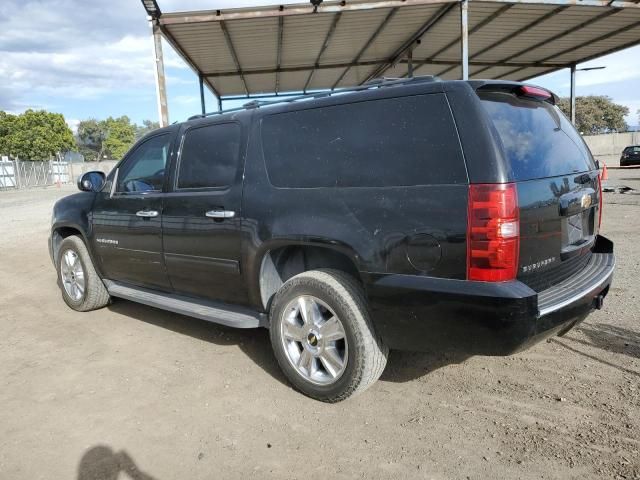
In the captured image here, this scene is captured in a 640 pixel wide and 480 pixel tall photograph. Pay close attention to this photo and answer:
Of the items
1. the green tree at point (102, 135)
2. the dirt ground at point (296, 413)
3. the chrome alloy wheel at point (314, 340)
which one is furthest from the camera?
the green tree at point (102, 135)

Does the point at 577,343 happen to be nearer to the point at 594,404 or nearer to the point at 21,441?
the point at 594,404

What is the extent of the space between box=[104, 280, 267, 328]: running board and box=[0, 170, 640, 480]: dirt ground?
396mm

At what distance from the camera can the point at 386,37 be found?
35.9 ft

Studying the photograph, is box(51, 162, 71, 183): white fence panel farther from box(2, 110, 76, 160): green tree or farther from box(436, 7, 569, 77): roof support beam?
box(436, 7, 569, 77): roof support beam

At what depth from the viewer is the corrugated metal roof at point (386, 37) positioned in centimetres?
880

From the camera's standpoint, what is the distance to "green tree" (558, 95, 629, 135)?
70.8m

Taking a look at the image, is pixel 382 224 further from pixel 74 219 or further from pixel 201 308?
pixel 74 219

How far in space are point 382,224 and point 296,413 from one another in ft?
4.32

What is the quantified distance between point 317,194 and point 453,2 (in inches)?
284

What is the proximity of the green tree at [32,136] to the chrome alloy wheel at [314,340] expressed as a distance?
5790 centimetres

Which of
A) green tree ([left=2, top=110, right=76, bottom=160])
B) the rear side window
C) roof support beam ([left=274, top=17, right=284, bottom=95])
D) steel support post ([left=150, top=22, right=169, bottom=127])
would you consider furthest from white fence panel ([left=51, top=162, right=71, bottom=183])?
the rear side window

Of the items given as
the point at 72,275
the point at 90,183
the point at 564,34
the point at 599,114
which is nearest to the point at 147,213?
the point at 90,183

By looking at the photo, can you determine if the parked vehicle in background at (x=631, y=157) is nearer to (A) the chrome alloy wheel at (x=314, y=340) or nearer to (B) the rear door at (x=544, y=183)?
(B) the rear door at (x=544, y=183)

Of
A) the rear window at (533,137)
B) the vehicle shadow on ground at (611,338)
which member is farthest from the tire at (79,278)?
the vehicle shadow on ground at (611,338)
